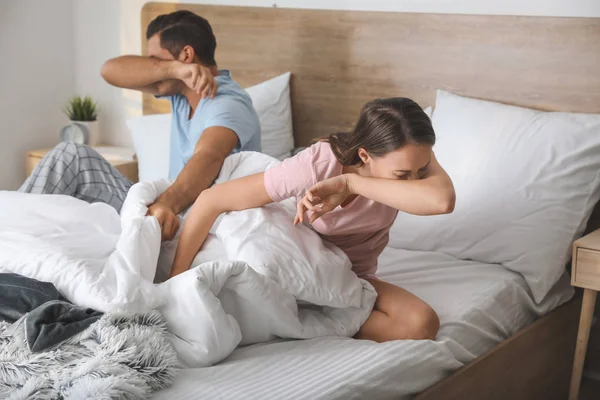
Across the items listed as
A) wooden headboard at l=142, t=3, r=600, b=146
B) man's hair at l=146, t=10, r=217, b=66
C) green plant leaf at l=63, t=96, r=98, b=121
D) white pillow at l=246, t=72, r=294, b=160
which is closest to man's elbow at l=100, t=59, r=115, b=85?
man's hair at l=146, t=10, r=217, b=66

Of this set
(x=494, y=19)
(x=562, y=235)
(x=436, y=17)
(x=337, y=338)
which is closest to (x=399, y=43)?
(x=436, y=17)

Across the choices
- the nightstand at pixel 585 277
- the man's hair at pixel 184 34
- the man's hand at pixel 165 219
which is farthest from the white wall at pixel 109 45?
the nightstand at pixel 585 277

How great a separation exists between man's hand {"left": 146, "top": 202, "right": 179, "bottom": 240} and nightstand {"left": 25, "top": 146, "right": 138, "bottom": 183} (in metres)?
1.32

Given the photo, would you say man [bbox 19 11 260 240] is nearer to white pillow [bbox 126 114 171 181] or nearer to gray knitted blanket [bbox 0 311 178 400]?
white pillow [bbox 126 114 171 181]

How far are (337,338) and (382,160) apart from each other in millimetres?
383

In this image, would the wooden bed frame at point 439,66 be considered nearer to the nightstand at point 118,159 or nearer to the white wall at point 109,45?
the white wall at point 109,45

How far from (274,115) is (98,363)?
1717mm

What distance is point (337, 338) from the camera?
1.75 m

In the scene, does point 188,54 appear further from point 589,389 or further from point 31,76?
point 589,389

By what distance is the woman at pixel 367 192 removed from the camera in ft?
5.58

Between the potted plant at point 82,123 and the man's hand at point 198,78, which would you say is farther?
the potted plant at point 82,123

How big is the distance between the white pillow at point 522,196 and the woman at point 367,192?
0.47 meters

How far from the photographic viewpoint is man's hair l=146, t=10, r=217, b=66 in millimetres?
2531

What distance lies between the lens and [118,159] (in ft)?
10.9
